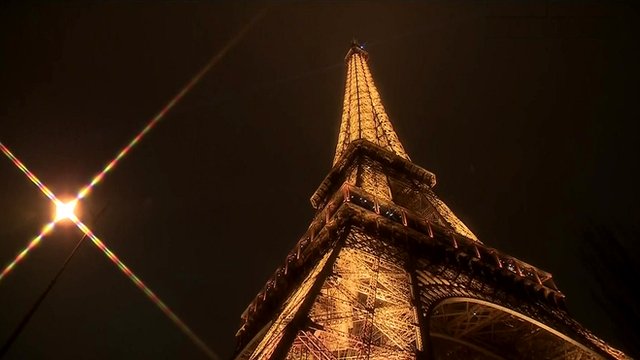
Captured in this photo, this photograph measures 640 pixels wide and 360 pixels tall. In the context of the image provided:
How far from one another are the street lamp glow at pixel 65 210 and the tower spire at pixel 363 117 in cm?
2343

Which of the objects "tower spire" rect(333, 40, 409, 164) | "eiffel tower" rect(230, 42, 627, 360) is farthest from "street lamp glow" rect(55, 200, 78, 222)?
"tower spire" rect(333, 40, 409, 164)

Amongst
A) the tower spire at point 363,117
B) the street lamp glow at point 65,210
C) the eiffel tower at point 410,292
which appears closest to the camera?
the street lamp glow at point 65,210

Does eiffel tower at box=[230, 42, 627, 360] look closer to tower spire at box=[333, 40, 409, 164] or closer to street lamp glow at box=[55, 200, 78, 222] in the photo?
street lamp glow at box=[55, 200, 78, 222]

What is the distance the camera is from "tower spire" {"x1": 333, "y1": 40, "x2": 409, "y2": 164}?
117ft

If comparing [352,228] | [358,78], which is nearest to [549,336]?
[352,228]

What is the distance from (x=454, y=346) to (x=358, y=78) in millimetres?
27082

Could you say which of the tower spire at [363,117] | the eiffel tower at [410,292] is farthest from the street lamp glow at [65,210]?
the tower spire at [363,117]

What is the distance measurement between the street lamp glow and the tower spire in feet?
76.9

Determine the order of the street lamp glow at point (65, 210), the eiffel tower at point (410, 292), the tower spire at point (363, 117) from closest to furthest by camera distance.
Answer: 1. the street lamp glow at point (65, 210)
2. the eiffel tower at point (410, 292)
3. the tower spire at point (363, 117)

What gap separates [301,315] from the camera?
1215 centimetres

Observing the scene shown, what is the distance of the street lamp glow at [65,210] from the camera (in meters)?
10.7

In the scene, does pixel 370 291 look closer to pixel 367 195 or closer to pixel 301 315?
pixel 301 315

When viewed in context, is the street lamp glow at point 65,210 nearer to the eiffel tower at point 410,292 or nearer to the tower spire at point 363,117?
the eiffel tower at point 410,292

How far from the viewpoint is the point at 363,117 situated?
3850cm
